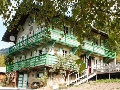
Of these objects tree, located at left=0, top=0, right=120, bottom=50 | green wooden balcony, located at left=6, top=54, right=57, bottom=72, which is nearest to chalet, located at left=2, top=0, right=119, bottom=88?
green wooden balcony, located at left=6, top=54, right=57, bottom=72

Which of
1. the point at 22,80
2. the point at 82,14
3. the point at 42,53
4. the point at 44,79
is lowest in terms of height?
the point at 22,80

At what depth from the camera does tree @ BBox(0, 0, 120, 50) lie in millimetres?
5508

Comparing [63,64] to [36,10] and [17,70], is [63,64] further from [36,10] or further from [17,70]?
[36,10]

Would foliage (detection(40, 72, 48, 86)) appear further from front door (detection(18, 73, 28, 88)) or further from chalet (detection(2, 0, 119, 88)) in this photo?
front door (detection(18, 73, 28, 88))

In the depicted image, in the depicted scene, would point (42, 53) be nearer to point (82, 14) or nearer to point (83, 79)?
point (83, 79)

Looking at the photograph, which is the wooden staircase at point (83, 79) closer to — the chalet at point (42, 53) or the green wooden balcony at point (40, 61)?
the chalet at point (42, 53)

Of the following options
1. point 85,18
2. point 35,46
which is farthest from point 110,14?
point 35,46

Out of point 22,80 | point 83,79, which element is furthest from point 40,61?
point 22,80

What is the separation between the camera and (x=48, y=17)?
7.55m

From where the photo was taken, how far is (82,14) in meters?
5.48

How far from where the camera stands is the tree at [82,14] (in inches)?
217

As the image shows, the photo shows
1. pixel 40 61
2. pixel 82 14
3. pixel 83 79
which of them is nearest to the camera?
pixel 82 14

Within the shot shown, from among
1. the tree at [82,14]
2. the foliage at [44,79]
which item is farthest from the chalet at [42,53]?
the tree at [82,14]

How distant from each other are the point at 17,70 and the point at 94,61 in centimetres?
963
